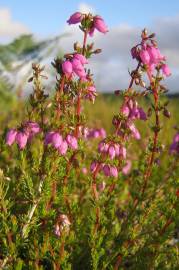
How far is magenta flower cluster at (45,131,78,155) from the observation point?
328 cm

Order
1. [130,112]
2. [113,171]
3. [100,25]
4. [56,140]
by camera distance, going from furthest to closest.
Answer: [130,112]
[113,171]
[100,25]
[56,140]

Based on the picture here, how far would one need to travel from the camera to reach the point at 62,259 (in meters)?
3.48

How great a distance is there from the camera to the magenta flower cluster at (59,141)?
3277 millimetres

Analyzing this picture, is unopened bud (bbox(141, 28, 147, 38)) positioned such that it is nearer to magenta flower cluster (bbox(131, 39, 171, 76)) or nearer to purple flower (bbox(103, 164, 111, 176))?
magenta flower cluster (bbox(131, 39, 171, 76))

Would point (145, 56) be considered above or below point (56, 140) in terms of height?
above

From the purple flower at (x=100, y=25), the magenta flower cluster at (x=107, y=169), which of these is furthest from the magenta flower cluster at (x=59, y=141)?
the purple flower at (x=100, y=25)

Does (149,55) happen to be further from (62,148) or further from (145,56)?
(62,148)

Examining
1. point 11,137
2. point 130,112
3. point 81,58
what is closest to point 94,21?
point 81,58

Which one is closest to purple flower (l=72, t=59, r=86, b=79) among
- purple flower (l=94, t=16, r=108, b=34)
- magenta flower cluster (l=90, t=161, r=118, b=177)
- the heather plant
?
the heather plant

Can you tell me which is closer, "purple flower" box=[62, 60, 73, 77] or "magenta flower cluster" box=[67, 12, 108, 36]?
"purple flower" box=[62, 60, 73, 77]

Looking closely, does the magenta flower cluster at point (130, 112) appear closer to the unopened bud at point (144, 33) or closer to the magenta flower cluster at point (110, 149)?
the magenta flower cluster at point (110, 149)

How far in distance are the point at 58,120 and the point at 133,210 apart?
49.2 inches

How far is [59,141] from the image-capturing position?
329 cm

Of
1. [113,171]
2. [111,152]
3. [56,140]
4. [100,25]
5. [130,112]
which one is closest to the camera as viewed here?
[56,140]
